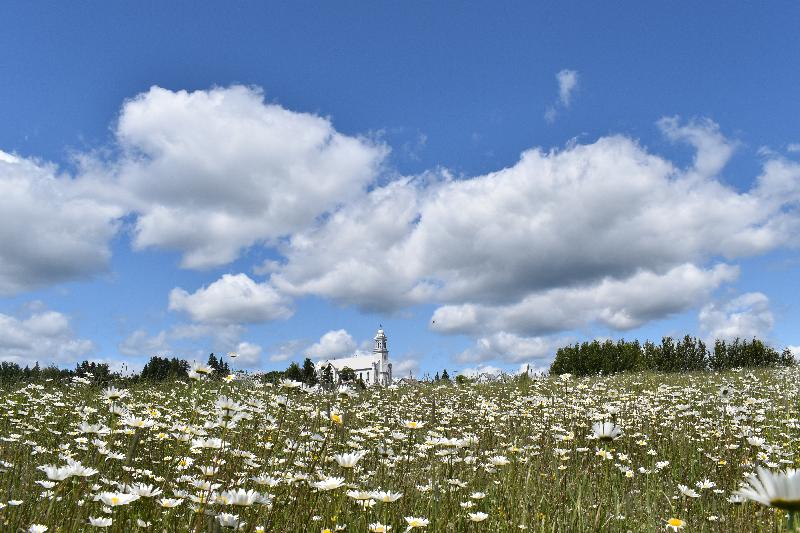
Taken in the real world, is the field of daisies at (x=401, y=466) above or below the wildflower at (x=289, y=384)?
below

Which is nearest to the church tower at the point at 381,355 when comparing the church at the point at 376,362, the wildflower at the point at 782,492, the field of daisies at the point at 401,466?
the church at the point at 376,362

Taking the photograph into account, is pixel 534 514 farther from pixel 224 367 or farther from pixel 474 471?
pixel 224 367

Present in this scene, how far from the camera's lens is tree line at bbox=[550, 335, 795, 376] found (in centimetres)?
4209

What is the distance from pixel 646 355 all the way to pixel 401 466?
50607 millimetres

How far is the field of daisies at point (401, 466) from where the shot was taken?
151 inches

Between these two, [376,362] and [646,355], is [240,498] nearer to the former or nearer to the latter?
[646,355]

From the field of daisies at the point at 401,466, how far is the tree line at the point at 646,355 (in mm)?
30108

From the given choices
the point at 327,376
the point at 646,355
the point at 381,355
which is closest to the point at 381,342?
the point at 381,355

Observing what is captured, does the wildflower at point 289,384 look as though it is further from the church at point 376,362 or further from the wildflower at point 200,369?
the church at point 376,362

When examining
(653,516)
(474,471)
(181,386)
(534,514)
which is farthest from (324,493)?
(181,386)

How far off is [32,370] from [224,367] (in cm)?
590

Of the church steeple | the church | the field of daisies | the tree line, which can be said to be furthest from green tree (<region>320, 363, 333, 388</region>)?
the church steeple

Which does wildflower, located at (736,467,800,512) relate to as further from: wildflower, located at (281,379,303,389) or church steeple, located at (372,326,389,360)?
church steeple, located at (372,326,389,360)

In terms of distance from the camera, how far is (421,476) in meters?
6.04
